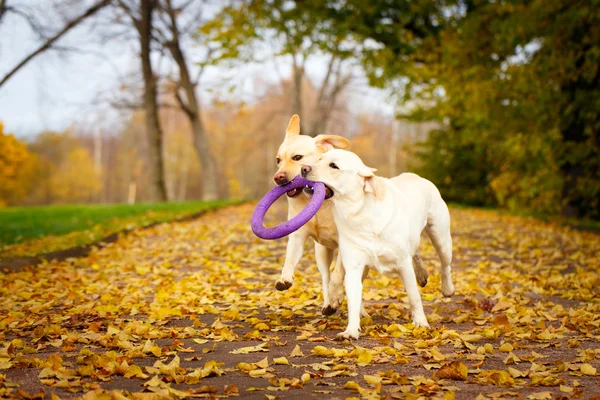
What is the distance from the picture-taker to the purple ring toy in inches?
202

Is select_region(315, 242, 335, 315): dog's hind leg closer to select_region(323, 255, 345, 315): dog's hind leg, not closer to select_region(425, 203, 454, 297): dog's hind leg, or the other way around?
select_region(323, 255, 345, 315): dog's hind leg

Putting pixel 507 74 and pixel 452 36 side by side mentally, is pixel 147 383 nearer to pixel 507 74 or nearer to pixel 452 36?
pixel 507 74

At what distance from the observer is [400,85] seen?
93.3ft

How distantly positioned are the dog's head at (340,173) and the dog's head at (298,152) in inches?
12.7

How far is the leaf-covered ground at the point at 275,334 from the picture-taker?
4.09 meters

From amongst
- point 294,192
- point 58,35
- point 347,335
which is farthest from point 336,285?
point 58,35

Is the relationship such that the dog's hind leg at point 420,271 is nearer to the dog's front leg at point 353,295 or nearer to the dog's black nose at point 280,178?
the dog's front leg at point 353,295

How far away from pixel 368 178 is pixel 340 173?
0.88 feet

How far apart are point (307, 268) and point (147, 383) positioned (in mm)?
5886

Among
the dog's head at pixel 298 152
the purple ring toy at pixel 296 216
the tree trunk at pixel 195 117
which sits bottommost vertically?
the purple ring toy at pixel 296 216

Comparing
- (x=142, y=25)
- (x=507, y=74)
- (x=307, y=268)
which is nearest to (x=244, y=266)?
(x=307, y=268)

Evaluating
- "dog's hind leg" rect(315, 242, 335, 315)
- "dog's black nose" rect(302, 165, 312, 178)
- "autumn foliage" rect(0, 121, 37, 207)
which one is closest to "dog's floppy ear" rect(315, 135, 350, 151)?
"dog's black nose" rect(302, 165, 312, 178)

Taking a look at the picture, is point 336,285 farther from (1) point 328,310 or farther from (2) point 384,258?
(2) point 384,258

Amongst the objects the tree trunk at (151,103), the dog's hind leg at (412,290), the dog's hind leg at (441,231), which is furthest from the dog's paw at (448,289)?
the tree trunk at (151,103)
